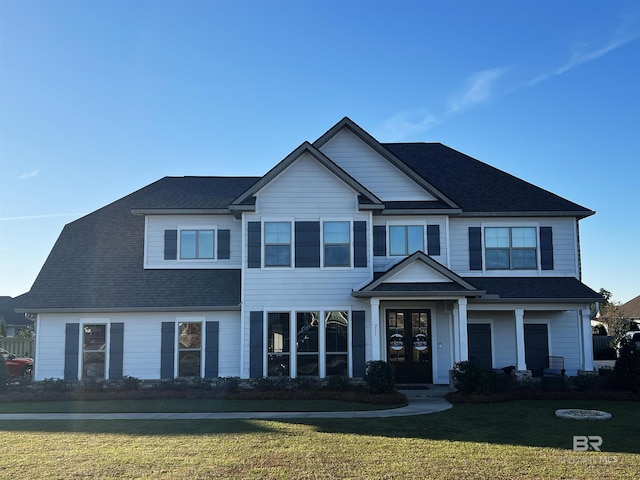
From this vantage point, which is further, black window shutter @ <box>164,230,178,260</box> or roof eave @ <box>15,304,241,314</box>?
black window shutter @ <box>164,230,178,260</box>

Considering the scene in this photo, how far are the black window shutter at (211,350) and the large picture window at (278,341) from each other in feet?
6.15

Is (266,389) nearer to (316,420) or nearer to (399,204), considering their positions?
(316,420)

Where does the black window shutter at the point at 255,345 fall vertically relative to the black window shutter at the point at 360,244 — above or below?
below

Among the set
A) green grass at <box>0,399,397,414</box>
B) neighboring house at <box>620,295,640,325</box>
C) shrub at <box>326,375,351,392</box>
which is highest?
neighboring house at <box>620,295,640,325</box>

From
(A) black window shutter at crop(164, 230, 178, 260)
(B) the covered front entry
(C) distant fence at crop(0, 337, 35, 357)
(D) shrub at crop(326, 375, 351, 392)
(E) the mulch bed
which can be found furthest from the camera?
(C) distant fence at crop(0, 337, 35, 357)

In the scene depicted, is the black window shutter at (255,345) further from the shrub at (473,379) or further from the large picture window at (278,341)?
the shrub at (473,379)

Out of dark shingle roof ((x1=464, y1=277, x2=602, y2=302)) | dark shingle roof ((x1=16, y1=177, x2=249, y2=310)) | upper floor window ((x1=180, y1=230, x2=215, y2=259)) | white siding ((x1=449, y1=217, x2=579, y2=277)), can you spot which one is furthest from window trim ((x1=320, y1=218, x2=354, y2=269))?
dark shingle roof ((x1=464, y1=277, x2=602, y2=302))

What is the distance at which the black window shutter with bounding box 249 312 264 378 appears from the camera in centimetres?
1845

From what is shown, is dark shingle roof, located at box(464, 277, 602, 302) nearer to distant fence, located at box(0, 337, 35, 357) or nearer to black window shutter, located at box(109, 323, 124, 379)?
black window shutter, located at box(109, 323, 124, 379)

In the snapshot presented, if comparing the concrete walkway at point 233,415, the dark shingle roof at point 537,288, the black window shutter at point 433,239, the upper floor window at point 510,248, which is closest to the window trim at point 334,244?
the black window shutter at point 433,239

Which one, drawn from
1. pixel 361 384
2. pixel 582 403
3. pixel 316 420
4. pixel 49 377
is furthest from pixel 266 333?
pixel 582 403

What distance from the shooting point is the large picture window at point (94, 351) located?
62.6ft

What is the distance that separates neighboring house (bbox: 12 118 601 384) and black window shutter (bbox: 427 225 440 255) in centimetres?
4

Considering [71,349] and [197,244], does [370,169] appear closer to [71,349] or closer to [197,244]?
[197,244]
